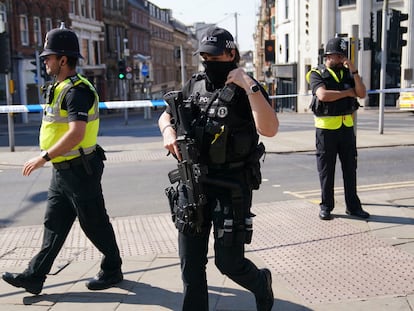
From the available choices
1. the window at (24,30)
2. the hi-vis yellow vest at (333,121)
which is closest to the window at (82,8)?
the window at (24,30)

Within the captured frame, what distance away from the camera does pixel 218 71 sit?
3.22 m

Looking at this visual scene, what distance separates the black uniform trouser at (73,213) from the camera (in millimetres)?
4047

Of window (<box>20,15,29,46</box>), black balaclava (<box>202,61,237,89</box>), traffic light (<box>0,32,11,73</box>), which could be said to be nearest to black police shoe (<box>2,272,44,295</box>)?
black balaclava (<box>202,61,237,89</box>)

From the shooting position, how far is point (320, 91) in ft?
19.4

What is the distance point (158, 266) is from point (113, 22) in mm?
49993

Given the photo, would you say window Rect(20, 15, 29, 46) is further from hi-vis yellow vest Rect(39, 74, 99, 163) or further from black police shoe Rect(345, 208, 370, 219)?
hi-vis yellow vest Rect(39, 74, 99, 163)

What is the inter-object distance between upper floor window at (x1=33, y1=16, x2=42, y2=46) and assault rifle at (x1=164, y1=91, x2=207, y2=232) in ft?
113

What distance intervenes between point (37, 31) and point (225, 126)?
35633mm

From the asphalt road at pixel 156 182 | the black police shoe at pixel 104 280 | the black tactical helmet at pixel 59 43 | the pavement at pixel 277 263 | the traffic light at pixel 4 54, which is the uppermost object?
the traffic light at pixel 4 54

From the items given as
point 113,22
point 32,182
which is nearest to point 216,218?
point 32,182

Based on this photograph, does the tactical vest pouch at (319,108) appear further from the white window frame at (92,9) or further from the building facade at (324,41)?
the white window frame at (92,9)

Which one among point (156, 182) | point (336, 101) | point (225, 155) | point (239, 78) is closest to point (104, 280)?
point (225, 155)

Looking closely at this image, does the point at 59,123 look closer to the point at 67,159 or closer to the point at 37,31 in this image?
the point at 67,159

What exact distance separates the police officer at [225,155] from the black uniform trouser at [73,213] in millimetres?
1028
